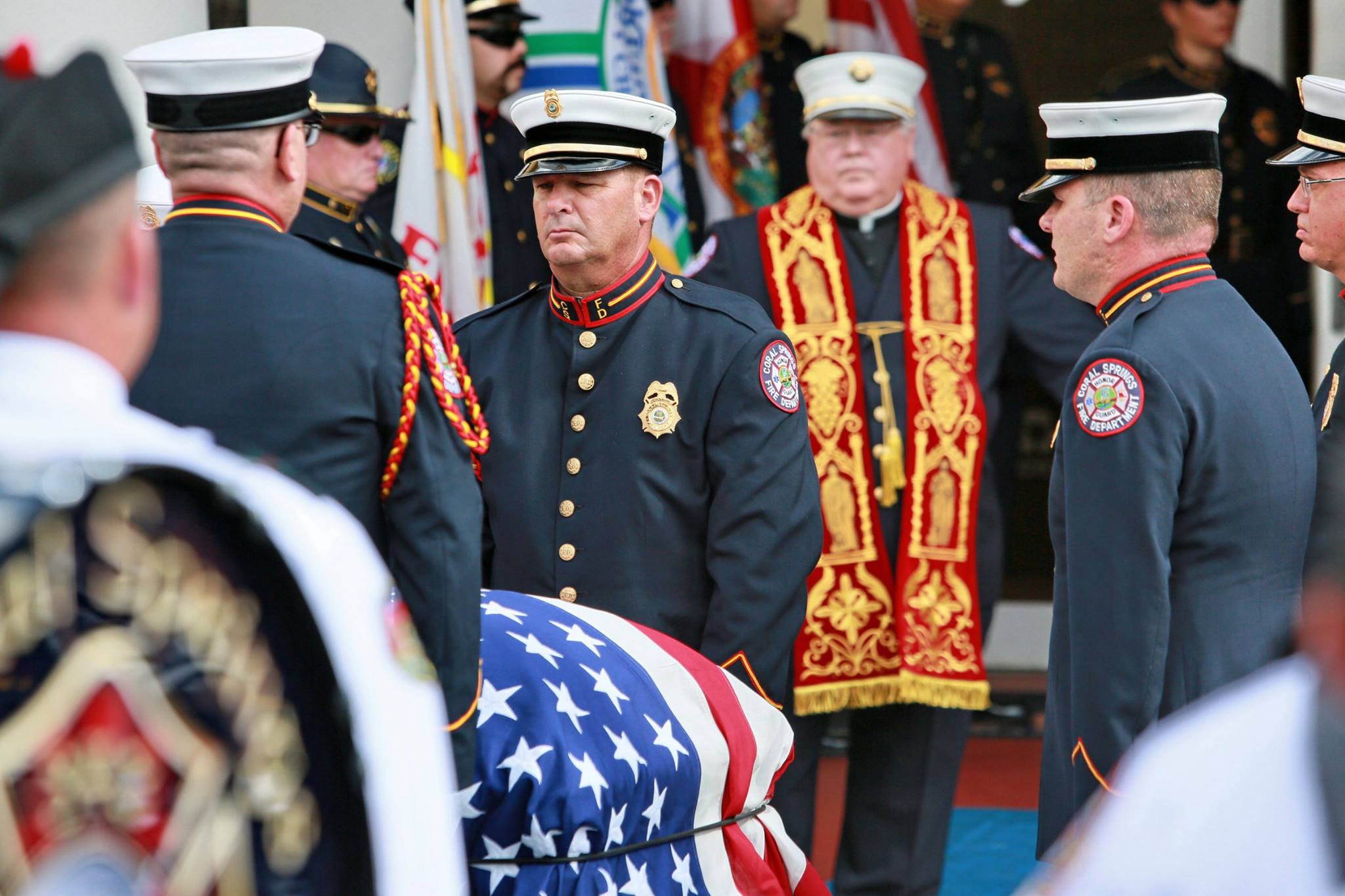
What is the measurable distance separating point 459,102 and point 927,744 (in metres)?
2.26

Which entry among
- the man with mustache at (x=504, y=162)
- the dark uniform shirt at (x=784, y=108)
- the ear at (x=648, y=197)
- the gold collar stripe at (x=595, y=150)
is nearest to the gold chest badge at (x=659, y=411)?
the ear at (x=648, y=197)

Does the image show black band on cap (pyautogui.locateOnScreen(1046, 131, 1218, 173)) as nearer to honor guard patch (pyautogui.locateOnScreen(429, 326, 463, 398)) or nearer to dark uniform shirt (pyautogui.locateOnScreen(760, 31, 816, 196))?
honor guard patch (pyautogui.locateOnScreen(429, 326, 463, 398))

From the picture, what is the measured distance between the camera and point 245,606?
1.12 m

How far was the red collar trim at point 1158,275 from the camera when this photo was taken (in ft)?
9.39

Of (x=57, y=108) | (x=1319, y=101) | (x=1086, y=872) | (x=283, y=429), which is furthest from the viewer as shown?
(x=1319, y=101)

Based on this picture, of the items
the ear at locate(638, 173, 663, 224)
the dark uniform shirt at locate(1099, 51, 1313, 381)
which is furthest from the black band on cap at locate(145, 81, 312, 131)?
the dark uniform shirt at locate(1099, 51, 1313, 381)

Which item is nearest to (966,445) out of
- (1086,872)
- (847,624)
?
(847,624)

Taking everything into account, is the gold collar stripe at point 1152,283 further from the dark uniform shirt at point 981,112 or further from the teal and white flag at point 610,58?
the dark uniform shirt at point 981,112

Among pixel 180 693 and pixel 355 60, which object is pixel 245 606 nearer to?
pixel 180 693

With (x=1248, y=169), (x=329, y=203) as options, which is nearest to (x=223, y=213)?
(x=329, y=203)

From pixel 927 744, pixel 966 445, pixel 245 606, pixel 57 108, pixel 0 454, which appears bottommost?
pixel 927 744

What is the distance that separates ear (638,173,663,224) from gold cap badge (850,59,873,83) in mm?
1119

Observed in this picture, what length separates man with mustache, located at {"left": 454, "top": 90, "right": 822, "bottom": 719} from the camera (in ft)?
10.7

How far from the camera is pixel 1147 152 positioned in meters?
2.91
